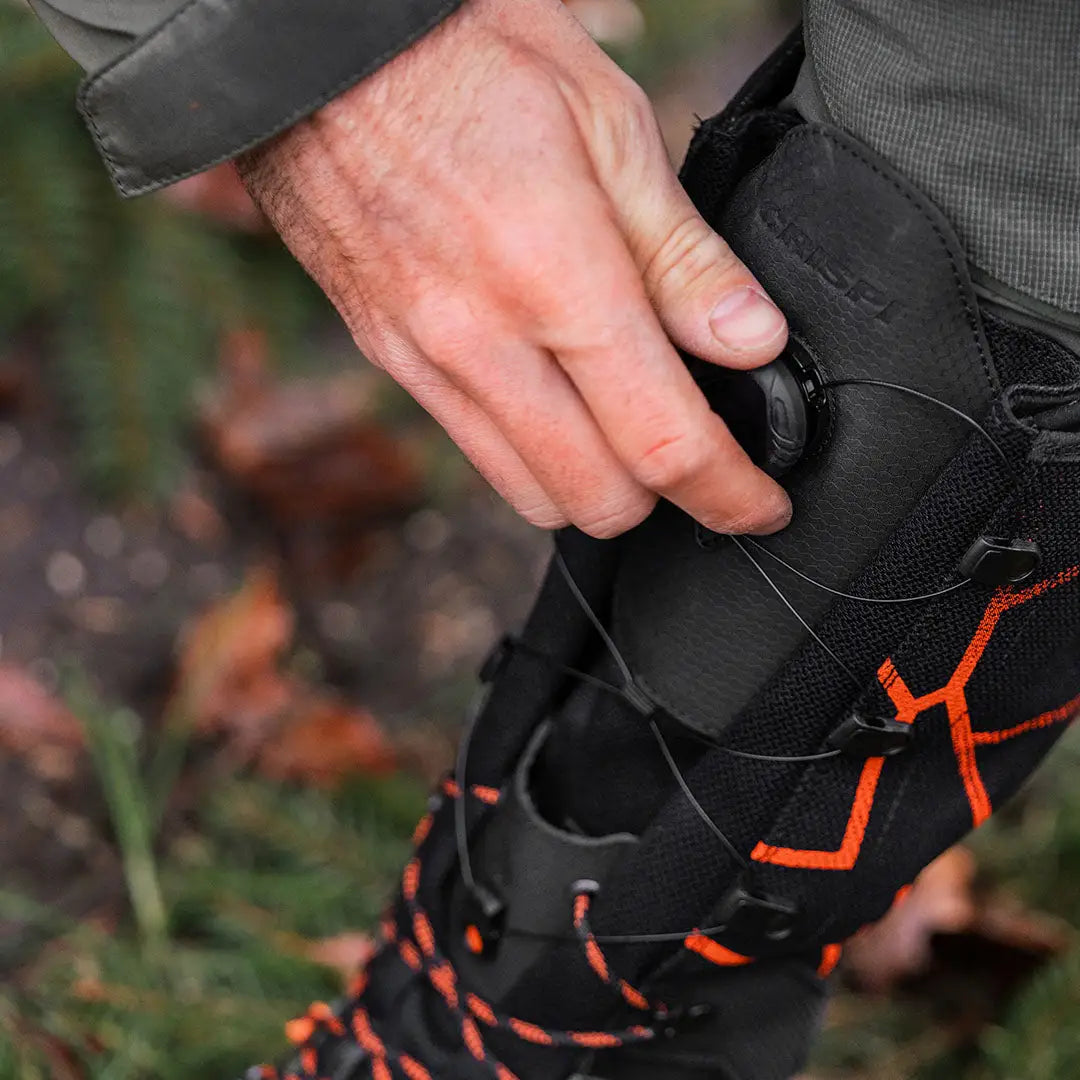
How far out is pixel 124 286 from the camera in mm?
1938

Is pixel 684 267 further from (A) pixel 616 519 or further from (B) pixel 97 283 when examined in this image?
(B) pixel 97 283

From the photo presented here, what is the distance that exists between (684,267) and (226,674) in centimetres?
122

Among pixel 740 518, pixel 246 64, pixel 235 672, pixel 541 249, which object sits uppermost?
pixel 246 64

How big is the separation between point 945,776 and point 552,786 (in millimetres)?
318

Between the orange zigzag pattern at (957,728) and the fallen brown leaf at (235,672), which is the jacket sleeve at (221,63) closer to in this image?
the orange zigzag pattern at (957,728)

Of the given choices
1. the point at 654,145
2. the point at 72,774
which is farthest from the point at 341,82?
the point at 72,774

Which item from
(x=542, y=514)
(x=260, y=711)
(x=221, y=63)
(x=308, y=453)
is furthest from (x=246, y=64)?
(x=308, y=453)

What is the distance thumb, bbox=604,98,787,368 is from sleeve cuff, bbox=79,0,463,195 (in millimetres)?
150

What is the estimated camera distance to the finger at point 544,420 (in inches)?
28.2

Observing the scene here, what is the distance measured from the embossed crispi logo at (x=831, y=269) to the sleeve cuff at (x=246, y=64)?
0.24 meters

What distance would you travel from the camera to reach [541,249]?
668 mm

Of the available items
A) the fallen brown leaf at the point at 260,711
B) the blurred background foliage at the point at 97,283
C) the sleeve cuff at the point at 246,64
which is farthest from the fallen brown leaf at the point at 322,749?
the sleeve cuff at the point at 246,64

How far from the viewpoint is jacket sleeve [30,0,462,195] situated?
690mm

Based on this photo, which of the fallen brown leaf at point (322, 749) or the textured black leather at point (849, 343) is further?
the fallen brown leaf at point (322, 749)
